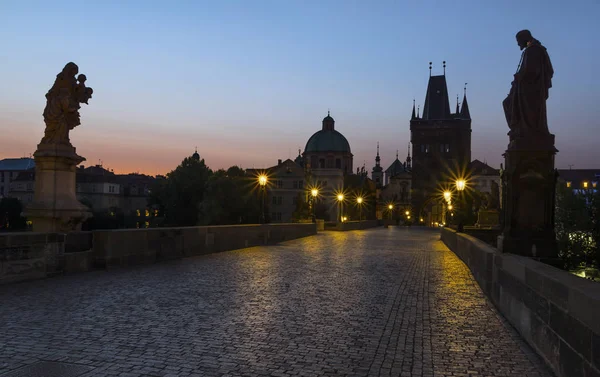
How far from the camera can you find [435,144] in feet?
372

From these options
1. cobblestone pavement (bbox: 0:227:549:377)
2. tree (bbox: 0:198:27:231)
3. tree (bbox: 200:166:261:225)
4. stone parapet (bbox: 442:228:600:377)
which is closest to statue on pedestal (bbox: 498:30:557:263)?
cobblestone pavement (bbox: 0:227:549:377)

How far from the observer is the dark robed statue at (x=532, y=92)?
34.7 feet

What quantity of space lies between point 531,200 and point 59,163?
10.3m

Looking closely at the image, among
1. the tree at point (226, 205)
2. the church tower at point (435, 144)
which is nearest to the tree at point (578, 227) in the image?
the tree at point (226, 205)

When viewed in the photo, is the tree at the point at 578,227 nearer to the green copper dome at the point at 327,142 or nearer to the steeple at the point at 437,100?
the steeple at the point at 437,100

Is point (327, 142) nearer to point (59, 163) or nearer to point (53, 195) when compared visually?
point (59, 163)

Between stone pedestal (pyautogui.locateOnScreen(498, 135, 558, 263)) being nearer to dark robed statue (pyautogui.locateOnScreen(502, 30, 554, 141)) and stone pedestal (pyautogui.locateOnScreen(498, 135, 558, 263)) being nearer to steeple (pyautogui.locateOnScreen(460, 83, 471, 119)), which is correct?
dark robed statue (pyautogui.locateOnScreen(502, 30, 554, 141))

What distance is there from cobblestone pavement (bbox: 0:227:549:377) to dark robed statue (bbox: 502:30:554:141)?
11.5 ft

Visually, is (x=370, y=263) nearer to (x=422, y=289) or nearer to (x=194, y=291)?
(x=422, y=289)

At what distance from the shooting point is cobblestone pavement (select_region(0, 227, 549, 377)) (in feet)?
17.0

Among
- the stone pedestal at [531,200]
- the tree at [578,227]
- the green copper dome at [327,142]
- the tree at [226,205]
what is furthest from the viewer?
the green copper dome at [327,142]

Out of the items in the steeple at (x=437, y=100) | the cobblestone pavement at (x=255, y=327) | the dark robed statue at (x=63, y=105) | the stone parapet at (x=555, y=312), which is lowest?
the cobblestone pavement at (x=255, y=327)

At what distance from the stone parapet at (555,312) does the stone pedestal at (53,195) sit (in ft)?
30.4

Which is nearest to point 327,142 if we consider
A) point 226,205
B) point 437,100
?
point 437,100
